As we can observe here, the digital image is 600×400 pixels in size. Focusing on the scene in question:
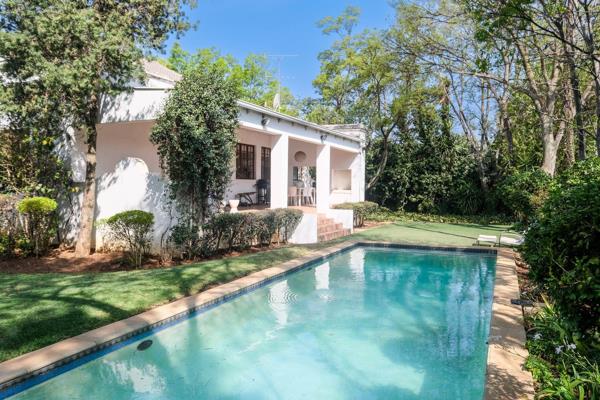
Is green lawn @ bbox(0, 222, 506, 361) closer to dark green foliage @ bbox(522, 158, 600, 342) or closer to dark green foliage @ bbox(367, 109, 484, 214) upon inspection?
dark green foliage @ bbox(522, 158, 600, 342)

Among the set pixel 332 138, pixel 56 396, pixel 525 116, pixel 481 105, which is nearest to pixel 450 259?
pixel 332 138

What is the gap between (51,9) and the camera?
387 inches

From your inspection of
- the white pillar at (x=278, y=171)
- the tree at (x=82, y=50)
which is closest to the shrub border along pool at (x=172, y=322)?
the tree at (x=82, y=50)

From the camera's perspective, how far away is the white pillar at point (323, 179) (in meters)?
18.1

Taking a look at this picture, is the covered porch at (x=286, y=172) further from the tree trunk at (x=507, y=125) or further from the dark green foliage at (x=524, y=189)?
the tree trunk at (x=507, y=125)

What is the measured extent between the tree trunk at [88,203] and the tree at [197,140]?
216cm

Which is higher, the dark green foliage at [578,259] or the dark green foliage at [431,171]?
the dark green foliage at [431,171]

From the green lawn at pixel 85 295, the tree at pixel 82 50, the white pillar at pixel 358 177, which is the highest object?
the tree at pixel 82 50

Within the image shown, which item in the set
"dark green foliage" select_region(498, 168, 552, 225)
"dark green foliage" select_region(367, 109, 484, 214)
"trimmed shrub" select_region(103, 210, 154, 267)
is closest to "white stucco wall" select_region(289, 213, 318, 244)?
"trimmed shrub" select_region(103, 210, 154, 267)

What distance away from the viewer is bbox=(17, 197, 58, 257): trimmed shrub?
35.4ft

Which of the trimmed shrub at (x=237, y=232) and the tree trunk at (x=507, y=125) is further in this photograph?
the tree trunk at (x=507, y=125)

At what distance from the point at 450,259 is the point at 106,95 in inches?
446

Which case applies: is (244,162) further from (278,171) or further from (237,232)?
(237,232)

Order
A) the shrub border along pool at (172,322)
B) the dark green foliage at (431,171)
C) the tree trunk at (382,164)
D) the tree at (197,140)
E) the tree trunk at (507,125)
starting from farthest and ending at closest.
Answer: the tree trunk at (382,164) → the dark green foliage at (431,171) → the tree trunk at (507,125) → the tree at (197,140) → the shrub border along pool at (172,322)
